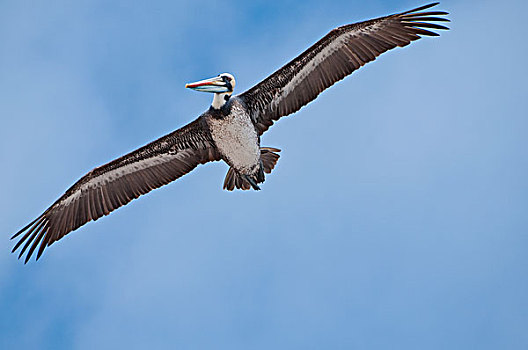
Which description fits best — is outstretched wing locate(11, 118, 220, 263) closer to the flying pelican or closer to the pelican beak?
Result: the flying pelican

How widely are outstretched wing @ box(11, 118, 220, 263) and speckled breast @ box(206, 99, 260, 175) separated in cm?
84

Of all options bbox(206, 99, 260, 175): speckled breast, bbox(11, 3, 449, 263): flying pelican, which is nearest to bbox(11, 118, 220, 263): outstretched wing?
bbox(11, 3, 449, 263): flying pelican

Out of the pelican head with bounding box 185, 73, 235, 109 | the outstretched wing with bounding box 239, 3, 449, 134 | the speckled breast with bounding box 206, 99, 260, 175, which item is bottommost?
the speckled breast with bounding box 206, 99, 260, 175

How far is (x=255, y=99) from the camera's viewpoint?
16719mm

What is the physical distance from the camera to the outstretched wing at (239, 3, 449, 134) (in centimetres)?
1616

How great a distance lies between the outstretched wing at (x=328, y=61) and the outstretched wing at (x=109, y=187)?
1.57 meters

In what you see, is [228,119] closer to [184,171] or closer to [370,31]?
[184,171]

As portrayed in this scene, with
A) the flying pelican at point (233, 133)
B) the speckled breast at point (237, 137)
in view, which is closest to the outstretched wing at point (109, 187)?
the flying pelican at point (233, 133)

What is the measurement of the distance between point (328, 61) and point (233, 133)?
2.19 metres

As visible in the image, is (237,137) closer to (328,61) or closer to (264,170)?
(264,170)

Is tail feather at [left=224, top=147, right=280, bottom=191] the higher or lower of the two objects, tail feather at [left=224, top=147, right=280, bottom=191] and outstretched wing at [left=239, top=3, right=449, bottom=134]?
the lower

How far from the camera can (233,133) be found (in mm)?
16281

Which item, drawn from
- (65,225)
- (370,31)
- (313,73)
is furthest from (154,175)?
(370,31)

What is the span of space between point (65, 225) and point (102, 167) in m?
1.41
